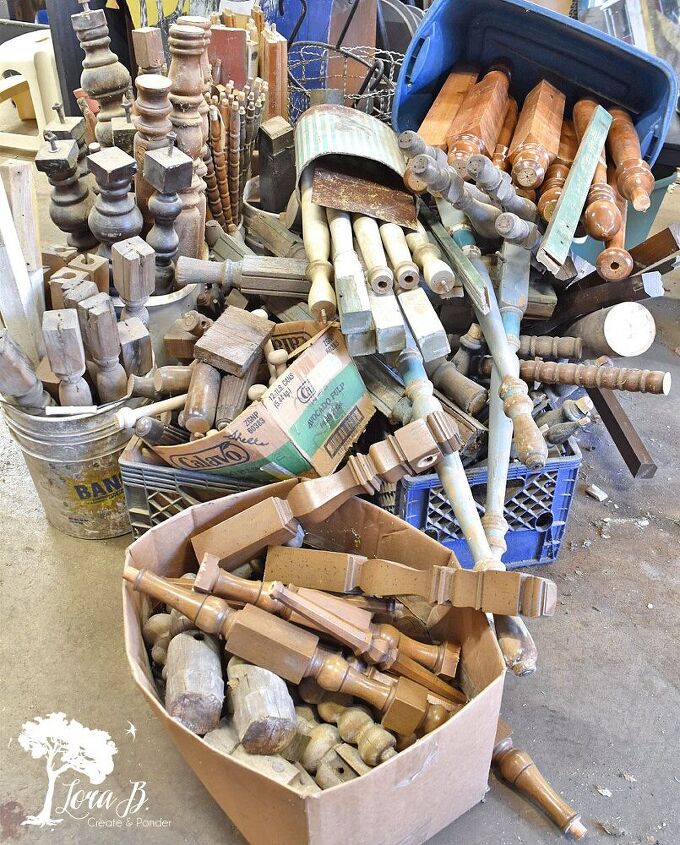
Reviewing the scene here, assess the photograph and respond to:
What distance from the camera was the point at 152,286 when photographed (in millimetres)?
2006

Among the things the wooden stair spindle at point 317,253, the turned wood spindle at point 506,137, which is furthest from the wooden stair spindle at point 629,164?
the wooden stair spindle at point 317,253

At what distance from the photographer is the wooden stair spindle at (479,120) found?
225 centimetres

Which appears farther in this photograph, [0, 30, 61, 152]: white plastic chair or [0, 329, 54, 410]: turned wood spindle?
[0, 30, 61, 152]: white plastic chair

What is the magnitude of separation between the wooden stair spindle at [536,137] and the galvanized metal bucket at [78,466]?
1.40 m

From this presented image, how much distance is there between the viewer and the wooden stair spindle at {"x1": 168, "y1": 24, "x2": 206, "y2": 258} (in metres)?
2.11

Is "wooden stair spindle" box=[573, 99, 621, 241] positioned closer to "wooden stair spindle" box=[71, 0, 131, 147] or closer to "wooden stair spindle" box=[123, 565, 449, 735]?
"wooden stair spindle" box=[123, 565, 449, 735]

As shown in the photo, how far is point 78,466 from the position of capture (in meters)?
2.06

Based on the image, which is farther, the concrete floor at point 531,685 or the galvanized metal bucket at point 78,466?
the galvanized metal bucket at point 78,466

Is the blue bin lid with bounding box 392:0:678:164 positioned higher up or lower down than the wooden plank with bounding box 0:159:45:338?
higher up

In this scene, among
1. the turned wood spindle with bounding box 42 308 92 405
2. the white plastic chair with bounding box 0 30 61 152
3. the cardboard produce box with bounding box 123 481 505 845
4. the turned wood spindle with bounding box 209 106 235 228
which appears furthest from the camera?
the white plastic chair with bounding box 0 30 61 152

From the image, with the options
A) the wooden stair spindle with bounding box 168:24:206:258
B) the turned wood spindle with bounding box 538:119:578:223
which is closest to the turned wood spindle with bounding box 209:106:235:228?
the wooden stair spindle with bounding box 168:24:206:258

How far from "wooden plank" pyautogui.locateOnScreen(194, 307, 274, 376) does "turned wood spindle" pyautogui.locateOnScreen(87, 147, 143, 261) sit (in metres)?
0.38

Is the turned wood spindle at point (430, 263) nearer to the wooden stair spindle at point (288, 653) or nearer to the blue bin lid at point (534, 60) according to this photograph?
the blue bin lid at point (534, 60)

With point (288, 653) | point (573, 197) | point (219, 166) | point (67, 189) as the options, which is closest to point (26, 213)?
point (67, 189)
